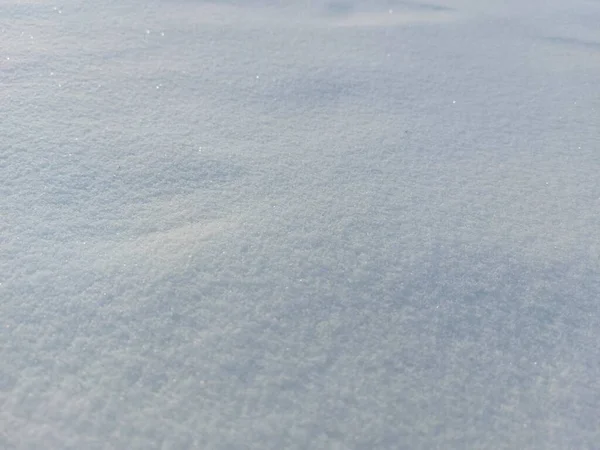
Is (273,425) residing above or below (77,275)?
below

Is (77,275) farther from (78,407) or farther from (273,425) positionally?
(273,425)

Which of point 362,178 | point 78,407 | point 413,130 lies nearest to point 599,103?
point 413,130

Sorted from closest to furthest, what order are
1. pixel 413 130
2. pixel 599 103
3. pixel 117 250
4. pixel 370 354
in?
pixel 370 354 < pixel 117 250 < pixel 413 130 < pixel 599 103

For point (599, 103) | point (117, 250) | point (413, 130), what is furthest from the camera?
point (599, 103)

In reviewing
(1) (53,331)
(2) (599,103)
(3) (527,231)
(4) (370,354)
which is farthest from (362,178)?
(2) (599,103)

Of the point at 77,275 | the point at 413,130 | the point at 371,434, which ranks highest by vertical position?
the point at 413,130

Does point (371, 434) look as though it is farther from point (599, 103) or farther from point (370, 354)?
point (599, 103)

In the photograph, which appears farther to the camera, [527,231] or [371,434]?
[527,231]
